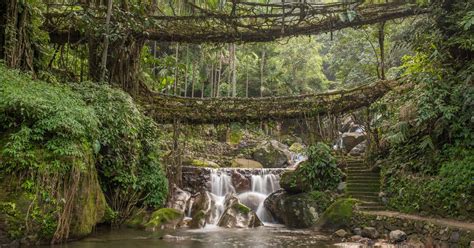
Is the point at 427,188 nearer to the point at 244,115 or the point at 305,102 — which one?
the point at 305,102

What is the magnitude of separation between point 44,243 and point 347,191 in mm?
8331

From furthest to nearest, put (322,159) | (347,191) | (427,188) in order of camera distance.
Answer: (322,159) → (347,191) → (427,188)

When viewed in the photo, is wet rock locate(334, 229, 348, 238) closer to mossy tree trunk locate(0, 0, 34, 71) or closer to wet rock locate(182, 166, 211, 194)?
wet rock locate(182, 166, 211, 194)

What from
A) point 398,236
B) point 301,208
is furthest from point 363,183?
point 398,236

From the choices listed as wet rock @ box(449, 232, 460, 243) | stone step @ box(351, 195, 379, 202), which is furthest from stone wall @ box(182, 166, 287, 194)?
wet rock @ box(449, 232, 460, 243)

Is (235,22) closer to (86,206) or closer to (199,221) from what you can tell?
(86,206)

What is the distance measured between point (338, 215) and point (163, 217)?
A: 15.7ft

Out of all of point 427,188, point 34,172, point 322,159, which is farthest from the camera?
point 322,159

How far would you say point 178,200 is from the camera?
1333cm

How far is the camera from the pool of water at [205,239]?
26.0 feet

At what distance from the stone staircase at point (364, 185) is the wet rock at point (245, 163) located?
7.91 metres

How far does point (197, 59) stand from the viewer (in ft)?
88.4

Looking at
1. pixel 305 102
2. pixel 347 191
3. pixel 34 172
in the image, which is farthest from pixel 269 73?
pixel 34 172

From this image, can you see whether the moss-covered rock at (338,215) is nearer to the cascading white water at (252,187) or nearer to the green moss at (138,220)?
the cascading white water at (252,187)
